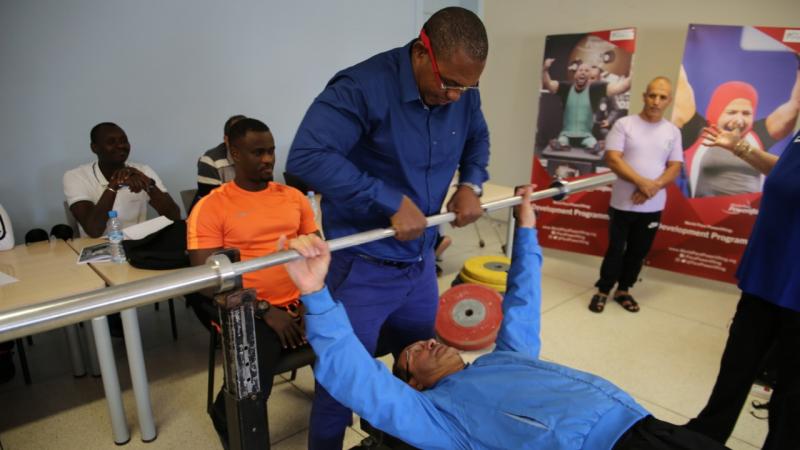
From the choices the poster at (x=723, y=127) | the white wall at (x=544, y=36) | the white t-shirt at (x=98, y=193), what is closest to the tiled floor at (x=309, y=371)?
the poster at (x=723, y=127)

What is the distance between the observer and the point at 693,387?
2.63m

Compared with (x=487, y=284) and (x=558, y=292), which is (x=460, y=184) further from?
(x=558, y=292)

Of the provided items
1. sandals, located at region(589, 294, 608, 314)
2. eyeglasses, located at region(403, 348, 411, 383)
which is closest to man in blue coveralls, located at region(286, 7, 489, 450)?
eyeglasses, located at region(403, 348, 411, 383)

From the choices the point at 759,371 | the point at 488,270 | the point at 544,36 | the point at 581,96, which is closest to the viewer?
the point at 759,371

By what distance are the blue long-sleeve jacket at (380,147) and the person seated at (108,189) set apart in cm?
174

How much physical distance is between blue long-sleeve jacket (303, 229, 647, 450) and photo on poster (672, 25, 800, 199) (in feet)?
10.1

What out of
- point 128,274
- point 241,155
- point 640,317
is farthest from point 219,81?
point 640,317

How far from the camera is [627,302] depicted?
3.58 meters

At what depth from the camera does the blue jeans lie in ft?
4.93

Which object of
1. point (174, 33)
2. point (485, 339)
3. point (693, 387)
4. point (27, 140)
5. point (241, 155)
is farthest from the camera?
point (174, 33)

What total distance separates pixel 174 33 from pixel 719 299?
4.57 m

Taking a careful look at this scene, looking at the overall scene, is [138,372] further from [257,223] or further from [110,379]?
[257,223]

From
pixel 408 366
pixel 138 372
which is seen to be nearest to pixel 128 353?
pixel 138 372

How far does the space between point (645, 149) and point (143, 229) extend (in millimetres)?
3130
